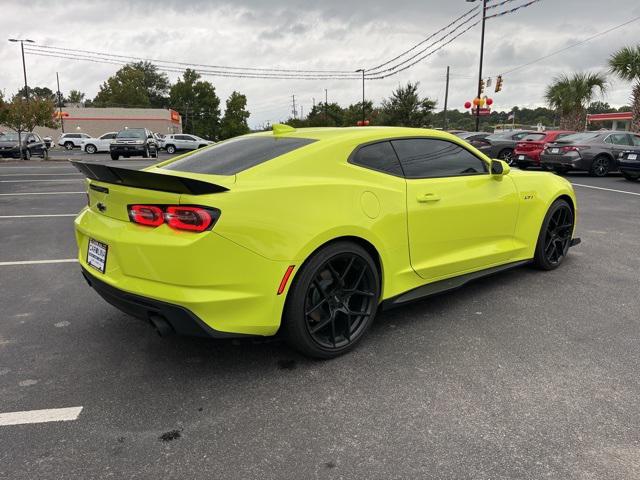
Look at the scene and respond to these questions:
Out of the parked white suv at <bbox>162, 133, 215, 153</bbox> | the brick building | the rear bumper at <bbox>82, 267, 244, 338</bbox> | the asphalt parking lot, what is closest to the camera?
the asphalt parking lot

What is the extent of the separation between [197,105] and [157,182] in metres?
88.4

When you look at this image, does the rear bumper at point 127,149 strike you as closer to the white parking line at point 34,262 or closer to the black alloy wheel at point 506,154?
the black alloy wheel at point 506,154

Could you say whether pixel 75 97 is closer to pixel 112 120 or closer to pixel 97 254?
pixel 112 120

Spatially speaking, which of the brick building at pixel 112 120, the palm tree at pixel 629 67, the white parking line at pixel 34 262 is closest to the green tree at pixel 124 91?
the brick building at pixel 112 120

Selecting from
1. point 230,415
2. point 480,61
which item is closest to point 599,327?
point 230,415

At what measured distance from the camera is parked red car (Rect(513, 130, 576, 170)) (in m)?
16.6

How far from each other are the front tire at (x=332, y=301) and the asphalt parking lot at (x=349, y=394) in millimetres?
157

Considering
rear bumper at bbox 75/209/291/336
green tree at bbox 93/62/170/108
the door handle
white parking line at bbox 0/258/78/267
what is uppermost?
green tree at bbox 93/62/170/108

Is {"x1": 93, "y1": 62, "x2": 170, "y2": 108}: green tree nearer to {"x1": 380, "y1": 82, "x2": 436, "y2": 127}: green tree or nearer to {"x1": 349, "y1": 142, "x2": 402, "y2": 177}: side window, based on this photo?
{"x1": 380, "y1": 82, "x2": 436, "y2": 127}: green tree

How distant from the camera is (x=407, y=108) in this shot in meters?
47.4

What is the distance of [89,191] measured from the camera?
3.32 m

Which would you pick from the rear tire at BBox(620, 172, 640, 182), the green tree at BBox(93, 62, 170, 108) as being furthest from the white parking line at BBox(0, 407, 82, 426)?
the green tree at BBox(93, 62, 170, 108)

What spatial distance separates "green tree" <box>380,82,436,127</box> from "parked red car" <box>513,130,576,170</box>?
99.8 feet

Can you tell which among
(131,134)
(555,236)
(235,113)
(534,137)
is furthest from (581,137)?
(235,113)
